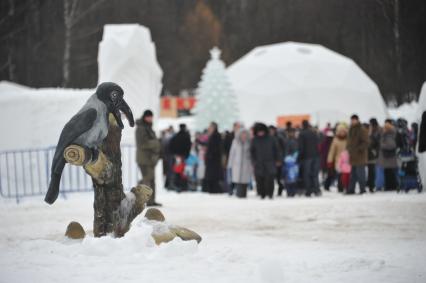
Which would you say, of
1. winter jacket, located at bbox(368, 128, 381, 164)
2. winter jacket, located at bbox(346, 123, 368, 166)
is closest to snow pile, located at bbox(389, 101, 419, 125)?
winter jacket, located at bbox(368, 128, 381, 164)

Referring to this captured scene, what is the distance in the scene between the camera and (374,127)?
15.5 m

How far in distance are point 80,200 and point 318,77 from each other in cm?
2625

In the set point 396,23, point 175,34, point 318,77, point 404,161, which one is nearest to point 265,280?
point 396,23

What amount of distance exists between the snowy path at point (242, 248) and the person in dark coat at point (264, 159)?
7.97 feet

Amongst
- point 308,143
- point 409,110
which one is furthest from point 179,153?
point 409,110

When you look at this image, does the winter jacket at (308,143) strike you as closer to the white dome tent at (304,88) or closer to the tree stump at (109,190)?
the tree stump at (109,190)

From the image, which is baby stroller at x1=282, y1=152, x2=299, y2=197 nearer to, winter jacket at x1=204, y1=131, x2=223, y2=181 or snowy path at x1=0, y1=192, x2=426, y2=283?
winter jacket at x1=204, y1=131, x2=223, y2=181

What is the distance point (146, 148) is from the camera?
480 inches

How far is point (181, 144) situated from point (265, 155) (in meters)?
3.09

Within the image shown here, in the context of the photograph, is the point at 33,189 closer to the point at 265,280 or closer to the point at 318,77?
the point at 265,280

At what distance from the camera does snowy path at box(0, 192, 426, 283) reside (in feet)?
17.9

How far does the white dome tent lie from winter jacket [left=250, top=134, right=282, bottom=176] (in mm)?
22688

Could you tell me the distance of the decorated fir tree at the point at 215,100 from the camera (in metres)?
33.2

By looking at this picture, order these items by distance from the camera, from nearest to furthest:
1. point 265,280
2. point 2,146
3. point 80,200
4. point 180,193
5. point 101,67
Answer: point 265,280 < point 80,200 < point 2,146 < point 180,193 < point 101,67
